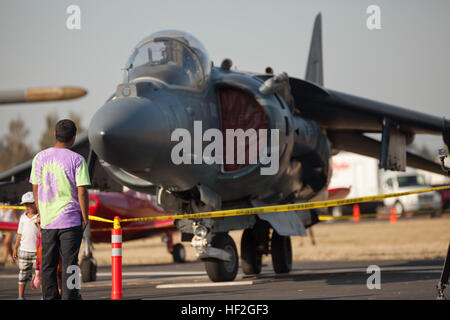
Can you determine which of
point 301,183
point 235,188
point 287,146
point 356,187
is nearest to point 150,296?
point 235,188

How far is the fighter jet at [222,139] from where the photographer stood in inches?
350

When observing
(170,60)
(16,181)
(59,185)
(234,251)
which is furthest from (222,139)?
(16,181)

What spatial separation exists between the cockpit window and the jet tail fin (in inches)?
284

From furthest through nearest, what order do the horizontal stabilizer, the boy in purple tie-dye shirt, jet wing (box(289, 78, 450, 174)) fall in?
1. the horizontal stabilizer
2. jet wing (box(289, 78, 450, 174))
3. the boy in purple tie-dye shirt

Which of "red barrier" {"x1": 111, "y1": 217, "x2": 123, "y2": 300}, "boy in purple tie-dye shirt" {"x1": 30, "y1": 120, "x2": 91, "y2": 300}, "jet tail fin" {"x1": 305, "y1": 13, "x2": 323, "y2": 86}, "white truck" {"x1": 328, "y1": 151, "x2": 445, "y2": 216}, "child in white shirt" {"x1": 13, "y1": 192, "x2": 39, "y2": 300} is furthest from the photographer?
"white truck" {"x1": 328, "y1": 151, "x2": 445, "y2": 216}

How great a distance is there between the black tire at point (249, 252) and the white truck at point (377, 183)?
33.0m

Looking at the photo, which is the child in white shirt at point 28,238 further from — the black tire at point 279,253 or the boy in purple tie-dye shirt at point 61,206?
the black tire at point 279,253

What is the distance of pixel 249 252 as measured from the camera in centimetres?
1255

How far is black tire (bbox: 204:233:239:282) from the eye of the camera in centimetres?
1076

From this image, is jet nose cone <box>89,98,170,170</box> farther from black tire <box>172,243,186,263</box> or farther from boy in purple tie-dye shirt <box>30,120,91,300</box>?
black tire <box>172,243,186,263</box>

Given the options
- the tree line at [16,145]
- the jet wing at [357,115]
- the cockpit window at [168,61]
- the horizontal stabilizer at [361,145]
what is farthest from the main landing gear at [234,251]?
the tree line at [16,145]

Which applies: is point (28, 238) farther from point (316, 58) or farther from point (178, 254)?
point (178, 254)

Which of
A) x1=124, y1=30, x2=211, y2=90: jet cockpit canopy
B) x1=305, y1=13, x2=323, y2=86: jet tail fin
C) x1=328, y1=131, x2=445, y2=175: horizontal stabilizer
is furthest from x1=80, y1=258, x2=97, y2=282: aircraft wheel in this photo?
x1=305, y1=13, x2=323, y2=86: jet tail fin

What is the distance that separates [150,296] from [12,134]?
5846cm
